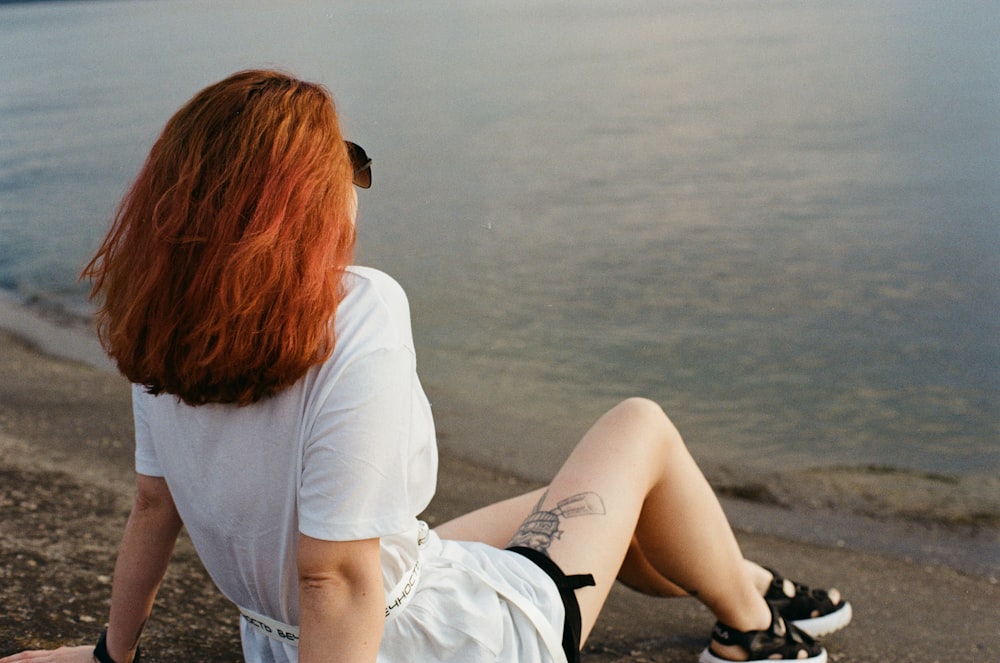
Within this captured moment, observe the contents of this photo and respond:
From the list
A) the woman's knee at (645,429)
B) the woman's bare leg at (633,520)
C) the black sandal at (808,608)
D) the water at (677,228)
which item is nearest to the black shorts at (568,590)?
the woman's bare leg at (633,520)

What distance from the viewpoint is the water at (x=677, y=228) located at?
5684 mm

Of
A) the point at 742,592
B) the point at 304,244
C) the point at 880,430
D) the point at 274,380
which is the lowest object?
the point at 880,430

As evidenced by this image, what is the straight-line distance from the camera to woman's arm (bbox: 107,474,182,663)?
176cm

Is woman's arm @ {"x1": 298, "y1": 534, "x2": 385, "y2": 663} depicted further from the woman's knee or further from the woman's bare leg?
the woman's knee

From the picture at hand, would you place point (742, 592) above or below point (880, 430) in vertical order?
above

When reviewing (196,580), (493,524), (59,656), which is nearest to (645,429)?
(493,524)

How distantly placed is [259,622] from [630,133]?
1258cm

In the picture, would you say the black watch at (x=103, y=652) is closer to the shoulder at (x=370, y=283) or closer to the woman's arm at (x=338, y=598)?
the woman's arm at (x=338, y=598)

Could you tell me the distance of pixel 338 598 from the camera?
4.68 ft

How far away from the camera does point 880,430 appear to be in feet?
17.7

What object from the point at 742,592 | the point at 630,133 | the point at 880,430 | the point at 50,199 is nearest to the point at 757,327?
the point at 880,430

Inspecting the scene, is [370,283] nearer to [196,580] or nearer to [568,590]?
[568,590]

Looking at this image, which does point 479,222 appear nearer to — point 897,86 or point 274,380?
point 274,380

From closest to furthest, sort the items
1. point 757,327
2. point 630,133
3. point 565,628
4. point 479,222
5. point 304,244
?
1. point 304,244
2. point 565,628
3. point 757,327
4. point 479,222
5. point 630,133
